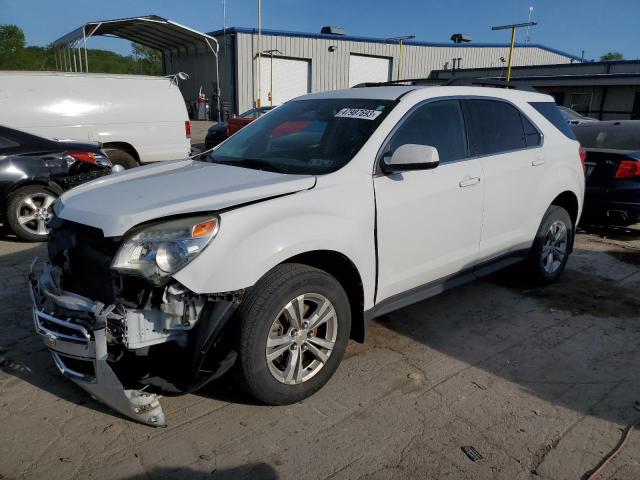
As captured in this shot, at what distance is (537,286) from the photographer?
5047 millimetres

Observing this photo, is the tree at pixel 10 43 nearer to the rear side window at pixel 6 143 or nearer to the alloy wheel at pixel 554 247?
the rear side window at pixel 6 143

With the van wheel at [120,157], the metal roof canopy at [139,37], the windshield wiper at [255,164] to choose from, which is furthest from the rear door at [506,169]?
the metal roof canopy at [139,37]

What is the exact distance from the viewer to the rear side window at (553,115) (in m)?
4.77

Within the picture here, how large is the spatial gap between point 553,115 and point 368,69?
102 feet

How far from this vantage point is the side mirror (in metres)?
3.11

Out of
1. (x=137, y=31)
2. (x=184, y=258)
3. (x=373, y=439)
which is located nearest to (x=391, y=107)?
(x=184, y=258)

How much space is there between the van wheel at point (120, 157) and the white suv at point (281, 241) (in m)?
5.73

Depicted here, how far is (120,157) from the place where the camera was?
915 centimetres

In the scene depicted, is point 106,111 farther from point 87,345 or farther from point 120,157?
point 87,345

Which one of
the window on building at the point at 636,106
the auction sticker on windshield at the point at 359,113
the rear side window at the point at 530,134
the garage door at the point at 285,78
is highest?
the garage door at the point at 285,78

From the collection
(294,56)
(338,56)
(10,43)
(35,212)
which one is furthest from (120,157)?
(10,43)

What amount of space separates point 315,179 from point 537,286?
3.11m

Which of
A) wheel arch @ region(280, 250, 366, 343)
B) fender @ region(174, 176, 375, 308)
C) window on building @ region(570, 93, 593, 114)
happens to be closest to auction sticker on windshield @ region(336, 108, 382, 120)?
fender @ region(174, 176, 375, 308)

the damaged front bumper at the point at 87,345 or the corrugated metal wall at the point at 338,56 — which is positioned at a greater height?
the corrugated metal wall at the point at 338,56
